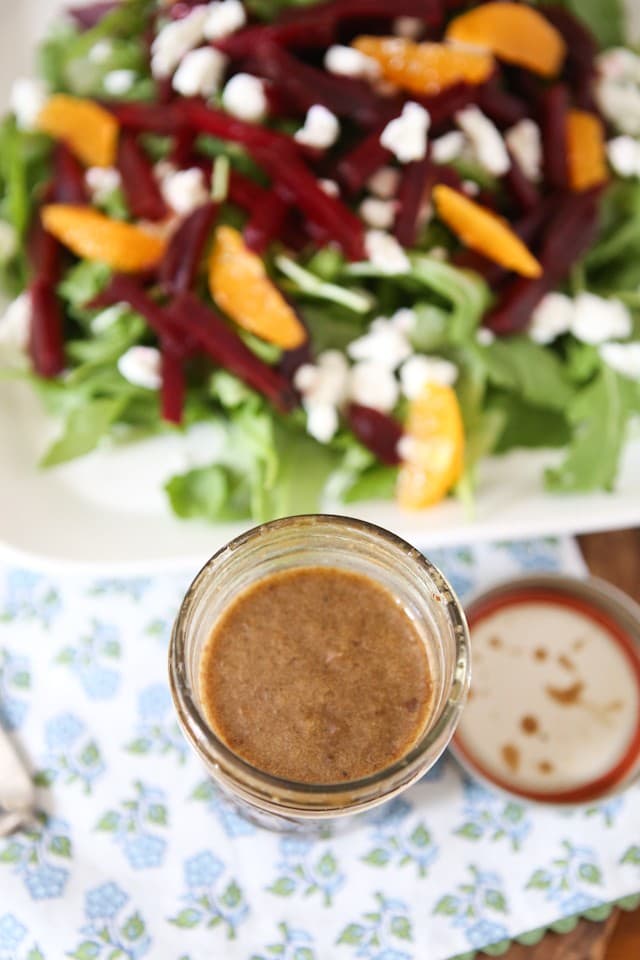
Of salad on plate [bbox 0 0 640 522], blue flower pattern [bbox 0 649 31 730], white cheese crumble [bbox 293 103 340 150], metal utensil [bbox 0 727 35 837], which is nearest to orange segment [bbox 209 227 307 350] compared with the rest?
salad on plate [bbox 0 0 640 522]

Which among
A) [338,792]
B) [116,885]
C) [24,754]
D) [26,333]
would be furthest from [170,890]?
[26,333]

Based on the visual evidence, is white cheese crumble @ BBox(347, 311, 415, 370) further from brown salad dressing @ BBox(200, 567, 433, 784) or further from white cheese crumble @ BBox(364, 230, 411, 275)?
brown salad dressing @ BBox(200, 567, 433, 784)

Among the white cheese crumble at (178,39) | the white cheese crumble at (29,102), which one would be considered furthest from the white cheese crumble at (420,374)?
the white cheese crumble at (29,102)

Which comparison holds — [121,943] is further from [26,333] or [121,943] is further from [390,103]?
[390,103]

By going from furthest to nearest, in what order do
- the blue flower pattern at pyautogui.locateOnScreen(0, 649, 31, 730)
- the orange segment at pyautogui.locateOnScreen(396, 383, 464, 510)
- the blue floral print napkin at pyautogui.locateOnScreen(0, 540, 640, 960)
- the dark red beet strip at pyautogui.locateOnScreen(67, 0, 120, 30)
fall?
the dark red beet strip at pyautogui.locateOnScreen(67, 0, 120, 30), the orange segment at pyautogui.locateOnScreen(396, 383, 464, 510), the blue flower pattern at pyautogui.locateOnScreen(0, 649, 31, 730), the blue floral print napkin at pyautogui.locateOnScreen(0, 540, 640, 960)

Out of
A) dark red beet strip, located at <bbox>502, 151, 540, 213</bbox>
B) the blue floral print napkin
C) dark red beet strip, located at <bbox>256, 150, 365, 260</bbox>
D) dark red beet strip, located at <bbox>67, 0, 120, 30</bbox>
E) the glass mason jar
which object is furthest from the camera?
dark red beet strip, located at <bbox>67, 0, 120, 30</bbox>

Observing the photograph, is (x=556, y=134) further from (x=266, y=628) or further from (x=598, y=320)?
(x=266, y=628)

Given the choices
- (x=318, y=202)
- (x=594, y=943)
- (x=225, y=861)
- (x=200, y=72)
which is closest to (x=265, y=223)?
(x=318, y=202)
